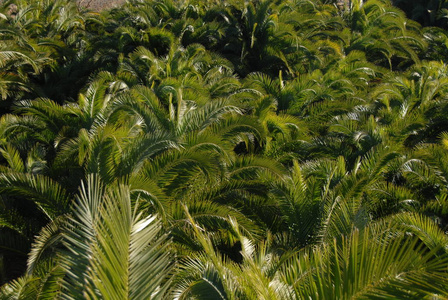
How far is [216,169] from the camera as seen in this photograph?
516cm

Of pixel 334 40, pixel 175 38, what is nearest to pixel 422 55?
pixel 334 40

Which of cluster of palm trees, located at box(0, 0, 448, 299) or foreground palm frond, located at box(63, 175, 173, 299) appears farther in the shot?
cluster of palm trees, located at box(0, 0, 448, 299)

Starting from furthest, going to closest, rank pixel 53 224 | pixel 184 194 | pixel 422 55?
pixel 422 55
pixel 184 194
pixel 53 224

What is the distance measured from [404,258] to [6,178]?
13.6 feet

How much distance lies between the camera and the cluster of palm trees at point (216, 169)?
278 cm

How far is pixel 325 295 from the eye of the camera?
2641 millimetres

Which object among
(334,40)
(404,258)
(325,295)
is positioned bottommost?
(325,295)

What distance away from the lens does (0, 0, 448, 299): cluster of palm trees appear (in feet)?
9.12

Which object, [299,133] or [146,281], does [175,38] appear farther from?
[146,281]

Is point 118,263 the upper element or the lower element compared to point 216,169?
lower

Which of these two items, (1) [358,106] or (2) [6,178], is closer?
(2) [6,178]

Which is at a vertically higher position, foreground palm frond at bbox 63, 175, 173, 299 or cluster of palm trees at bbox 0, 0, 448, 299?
cluster of palm trees at bbox 0, 0, 448, 299

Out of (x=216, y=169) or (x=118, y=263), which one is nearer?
(x=118, y=263)

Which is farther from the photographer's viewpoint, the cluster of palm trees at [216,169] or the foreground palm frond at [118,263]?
the cluster of palm trees at [216,169]
